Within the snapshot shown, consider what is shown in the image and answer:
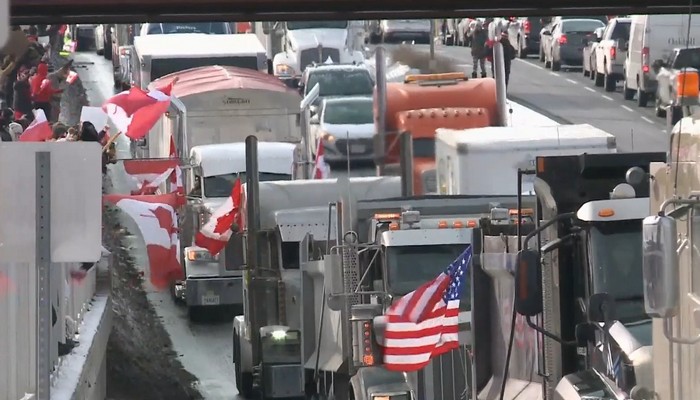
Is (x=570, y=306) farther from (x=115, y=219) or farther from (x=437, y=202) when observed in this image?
(x=115, y=219)

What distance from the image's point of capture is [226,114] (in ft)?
88.1

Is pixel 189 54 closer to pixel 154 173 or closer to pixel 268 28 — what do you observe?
pixel 154 173

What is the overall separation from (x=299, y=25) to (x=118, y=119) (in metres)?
24.8

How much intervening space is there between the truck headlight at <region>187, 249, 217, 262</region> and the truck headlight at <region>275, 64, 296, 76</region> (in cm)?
2266

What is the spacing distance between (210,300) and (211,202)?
5.99ft

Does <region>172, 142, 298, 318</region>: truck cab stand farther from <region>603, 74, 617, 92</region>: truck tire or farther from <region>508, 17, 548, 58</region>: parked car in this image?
<region>508, 17, 548, 58</region>: parked car

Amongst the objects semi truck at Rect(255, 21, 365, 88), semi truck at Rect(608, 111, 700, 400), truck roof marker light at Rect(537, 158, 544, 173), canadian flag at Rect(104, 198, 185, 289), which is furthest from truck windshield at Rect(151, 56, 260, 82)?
semi truck at Rect(608, 111, 700, 400)

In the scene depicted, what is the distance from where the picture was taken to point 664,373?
695 cm

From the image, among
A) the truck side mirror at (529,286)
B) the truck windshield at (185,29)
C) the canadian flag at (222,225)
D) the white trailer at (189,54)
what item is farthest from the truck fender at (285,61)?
the truck side mirror at (529,286)

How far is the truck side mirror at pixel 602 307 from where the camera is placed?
7.60 metres

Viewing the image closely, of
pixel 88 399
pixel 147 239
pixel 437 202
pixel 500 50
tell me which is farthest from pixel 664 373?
pixel 500 50

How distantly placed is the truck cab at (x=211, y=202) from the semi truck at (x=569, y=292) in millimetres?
10515

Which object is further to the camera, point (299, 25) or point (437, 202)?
point (299, 25)

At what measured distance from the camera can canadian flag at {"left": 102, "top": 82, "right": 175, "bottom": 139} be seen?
21047mm
